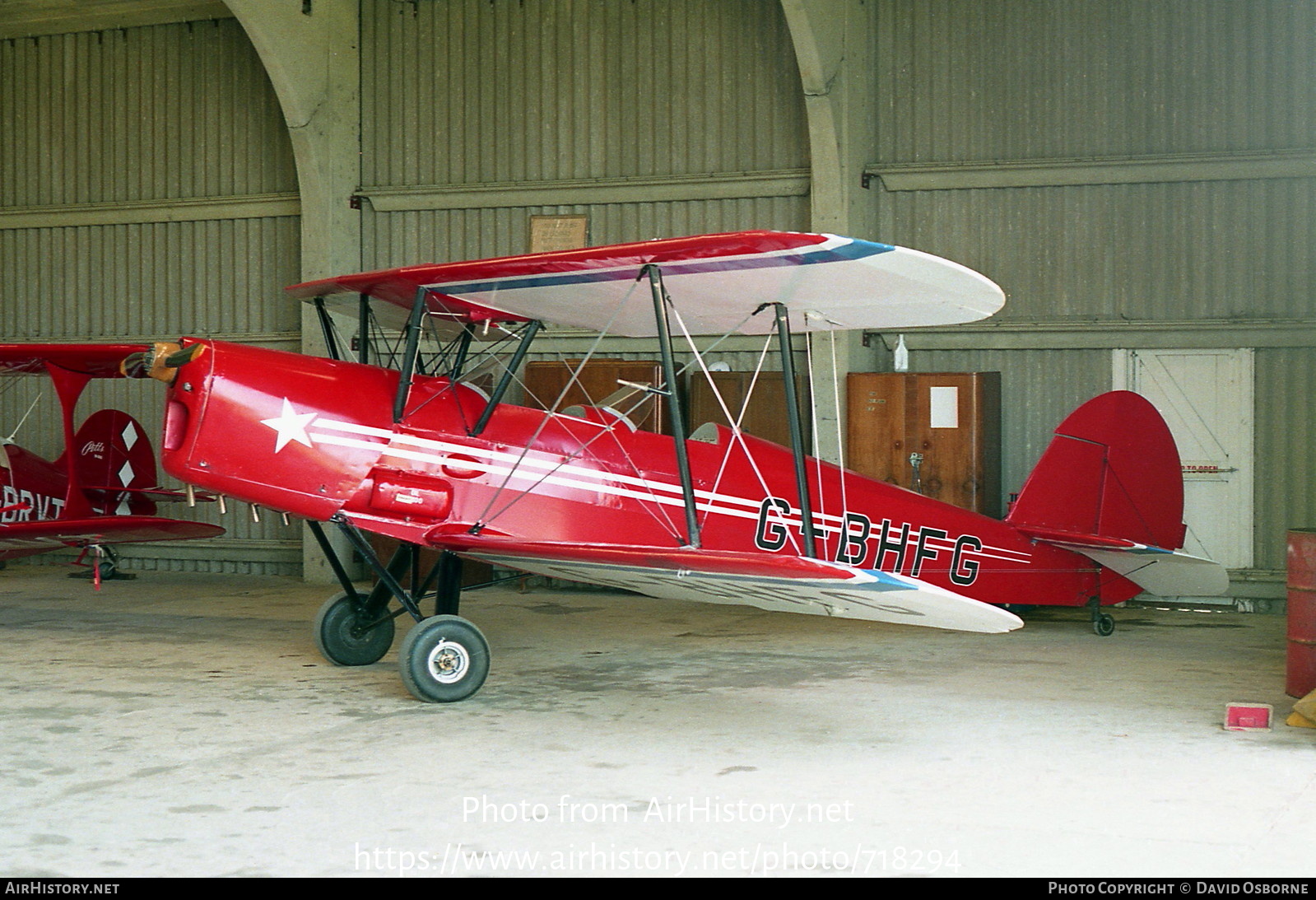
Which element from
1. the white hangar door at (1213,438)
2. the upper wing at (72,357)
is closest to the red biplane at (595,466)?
the upper wing at (72,357)

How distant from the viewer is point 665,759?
185 inches

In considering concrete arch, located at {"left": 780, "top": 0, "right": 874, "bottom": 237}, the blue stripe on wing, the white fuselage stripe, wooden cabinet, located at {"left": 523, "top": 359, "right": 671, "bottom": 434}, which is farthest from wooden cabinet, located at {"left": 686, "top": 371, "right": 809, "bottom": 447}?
the blue stripe on wing

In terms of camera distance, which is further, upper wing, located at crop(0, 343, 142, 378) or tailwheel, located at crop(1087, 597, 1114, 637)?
upper wing, located at crop(0, 343, 142, 378)

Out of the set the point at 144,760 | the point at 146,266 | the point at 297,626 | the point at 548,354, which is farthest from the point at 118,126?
the point at 144,760

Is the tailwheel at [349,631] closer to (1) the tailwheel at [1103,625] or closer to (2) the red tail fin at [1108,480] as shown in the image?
(2) the red tail fin at [1108,480]

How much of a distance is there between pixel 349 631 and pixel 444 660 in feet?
4.31

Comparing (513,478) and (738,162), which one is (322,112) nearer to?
(738,162)

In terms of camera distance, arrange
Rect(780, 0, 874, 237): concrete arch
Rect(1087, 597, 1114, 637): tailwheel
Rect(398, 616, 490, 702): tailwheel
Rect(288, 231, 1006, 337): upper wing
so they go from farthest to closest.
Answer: Rect(780, 0, 874, 237): concrete arch → Rect(1087, 597, 1114, 637): tailwheel → Rect(398, 616, 490, 702): tailwheel → Rect(288, 231, 1006, 337): upper wing

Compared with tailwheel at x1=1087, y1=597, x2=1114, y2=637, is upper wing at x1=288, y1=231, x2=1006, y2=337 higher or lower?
higher

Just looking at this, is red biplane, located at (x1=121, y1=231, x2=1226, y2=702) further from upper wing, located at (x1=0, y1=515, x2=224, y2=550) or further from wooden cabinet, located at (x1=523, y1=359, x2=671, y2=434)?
wooden cabinet, located at (x1=523, y1=359, x2=671, y2=434)

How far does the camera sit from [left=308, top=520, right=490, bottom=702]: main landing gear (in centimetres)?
572

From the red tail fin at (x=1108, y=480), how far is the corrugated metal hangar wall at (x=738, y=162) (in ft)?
7.17

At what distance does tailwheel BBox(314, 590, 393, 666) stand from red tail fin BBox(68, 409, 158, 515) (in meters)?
4.77

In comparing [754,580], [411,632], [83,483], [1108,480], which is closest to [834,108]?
Answer: [1108,480]
